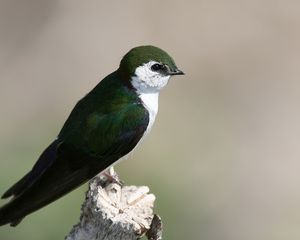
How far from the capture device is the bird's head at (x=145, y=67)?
636 cm

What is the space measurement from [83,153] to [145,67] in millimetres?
649

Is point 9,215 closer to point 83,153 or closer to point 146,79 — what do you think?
point 83,153

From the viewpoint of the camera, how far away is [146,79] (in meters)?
6.37

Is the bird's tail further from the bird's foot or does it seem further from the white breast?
the white breast

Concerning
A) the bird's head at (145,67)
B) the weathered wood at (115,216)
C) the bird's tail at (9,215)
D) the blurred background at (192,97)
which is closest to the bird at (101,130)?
the bird's head at (145,67)

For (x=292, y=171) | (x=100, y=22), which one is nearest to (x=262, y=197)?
(x=292, y=171)

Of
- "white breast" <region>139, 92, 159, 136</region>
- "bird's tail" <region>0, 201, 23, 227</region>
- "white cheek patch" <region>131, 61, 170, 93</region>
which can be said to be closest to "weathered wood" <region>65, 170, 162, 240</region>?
"bird's tail" <region>0, 201, 23, 227</region>

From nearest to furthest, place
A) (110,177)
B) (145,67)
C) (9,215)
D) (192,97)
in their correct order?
(9,215) < (110,177) < (145,67) < (192,97)

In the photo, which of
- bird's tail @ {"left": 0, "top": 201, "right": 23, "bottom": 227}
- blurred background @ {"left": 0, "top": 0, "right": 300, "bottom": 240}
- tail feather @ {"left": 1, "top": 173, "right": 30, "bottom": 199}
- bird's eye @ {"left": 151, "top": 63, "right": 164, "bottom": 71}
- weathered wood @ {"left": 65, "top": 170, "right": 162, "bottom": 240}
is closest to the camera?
weathered wood @ {"left": 65, "top": 170, "right": 162, "bottom": 240}

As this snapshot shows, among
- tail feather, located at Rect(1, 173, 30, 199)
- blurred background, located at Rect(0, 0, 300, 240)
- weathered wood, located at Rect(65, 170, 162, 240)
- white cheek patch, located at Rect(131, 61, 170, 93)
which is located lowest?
weathered wood, located at Rect(65, 170, 162, 240)

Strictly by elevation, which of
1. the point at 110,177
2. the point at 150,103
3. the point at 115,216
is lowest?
the point at 115,216

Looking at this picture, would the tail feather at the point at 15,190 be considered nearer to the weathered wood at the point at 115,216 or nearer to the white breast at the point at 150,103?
the weathered wood at the point at 115,216

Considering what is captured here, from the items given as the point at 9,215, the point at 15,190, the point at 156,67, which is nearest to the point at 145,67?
the point at 156,67

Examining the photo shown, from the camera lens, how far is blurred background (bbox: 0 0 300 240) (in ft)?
31.9
